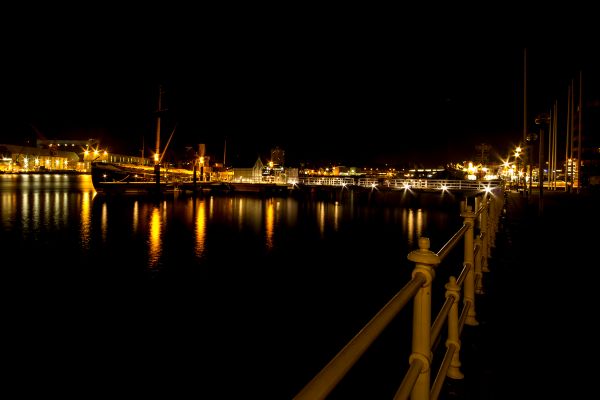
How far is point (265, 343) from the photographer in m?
7.11

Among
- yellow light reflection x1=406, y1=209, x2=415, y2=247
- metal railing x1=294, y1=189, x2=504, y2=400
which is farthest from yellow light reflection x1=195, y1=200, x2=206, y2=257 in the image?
metal railing x1=294, y1=189, x2=504, y2=400

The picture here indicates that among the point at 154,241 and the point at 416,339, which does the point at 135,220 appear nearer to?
the point at 154,241

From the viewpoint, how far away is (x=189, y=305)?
917 cm

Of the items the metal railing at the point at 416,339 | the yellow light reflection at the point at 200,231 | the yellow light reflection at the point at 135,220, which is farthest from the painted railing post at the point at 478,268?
the yellow light reflection at the point at 135,220

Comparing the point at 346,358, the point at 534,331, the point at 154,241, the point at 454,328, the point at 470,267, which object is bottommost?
the point at 154,241

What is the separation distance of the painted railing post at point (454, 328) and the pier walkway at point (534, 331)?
0.28 ft

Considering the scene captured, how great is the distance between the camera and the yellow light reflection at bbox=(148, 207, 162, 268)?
14067 mm

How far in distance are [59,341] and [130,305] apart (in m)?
2.02

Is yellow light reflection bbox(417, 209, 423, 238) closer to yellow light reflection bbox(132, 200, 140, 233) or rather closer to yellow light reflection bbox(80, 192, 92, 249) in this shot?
yellow light reflection bbox(132, 200, 140, 233)

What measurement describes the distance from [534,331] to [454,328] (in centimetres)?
168

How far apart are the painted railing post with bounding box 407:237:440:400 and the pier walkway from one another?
1363mm

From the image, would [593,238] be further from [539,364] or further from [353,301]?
[539,364]

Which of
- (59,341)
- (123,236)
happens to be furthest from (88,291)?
(123,236)

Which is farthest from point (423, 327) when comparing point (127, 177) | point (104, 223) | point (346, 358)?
point (127, 177)
